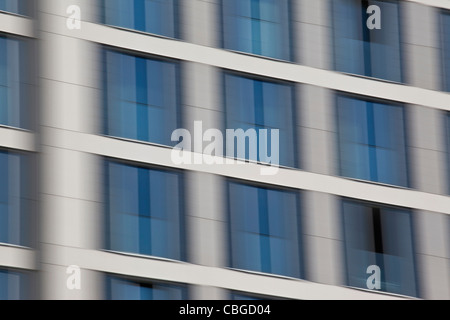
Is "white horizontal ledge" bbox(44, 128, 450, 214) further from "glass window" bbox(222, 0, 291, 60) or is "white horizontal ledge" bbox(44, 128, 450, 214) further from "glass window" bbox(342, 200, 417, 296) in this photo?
"glass window" bbox(222, 0, 291, 60)

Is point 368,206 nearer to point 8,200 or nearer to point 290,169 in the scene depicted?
point 290,169

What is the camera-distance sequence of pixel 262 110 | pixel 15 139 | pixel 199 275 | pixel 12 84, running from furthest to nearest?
1. pixel 262 110
2. pixel 12 84
3. pixel 199 275
4. pixel 15 139

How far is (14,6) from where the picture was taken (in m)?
36.0

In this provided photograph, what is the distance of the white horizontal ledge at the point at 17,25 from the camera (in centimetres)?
3556

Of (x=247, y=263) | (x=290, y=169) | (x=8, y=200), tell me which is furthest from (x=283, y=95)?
(x=8, y=200)

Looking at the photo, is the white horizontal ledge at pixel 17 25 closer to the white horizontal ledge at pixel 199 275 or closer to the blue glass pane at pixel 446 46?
the white horizontal ledge at pixel 199 275

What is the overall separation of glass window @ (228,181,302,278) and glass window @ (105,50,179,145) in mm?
2284

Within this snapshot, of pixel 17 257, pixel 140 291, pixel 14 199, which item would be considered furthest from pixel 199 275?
pixel 14 199

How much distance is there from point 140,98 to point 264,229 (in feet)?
14.7

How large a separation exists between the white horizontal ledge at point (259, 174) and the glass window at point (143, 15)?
2.99 m

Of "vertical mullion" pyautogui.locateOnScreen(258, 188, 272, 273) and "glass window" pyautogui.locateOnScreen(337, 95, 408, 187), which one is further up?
"glass window" pyautogui.locateOnScreen(337, 95, 408, 187)

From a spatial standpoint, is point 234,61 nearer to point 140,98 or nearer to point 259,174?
point 140,98

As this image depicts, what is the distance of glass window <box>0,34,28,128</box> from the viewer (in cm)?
3534

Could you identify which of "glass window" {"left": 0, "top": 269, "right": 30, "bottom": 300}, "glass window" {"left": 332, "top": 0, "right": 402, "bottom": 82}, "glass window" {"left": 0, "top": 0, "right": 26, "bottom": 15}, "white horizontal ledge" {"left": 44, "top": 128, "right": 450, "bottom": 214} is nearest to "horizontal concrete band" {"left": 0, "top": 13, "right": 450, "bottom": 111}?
"glass window" {"left": 0, "top": 0, "right": 26, "bottom": 15}
